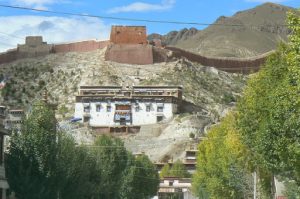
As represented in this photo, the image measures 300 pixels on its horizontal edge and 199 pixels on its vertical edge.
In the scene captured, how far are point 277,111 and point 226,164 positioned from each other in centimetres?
3237

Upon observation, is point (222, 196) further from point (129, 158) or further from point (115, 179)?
point (129, 158)

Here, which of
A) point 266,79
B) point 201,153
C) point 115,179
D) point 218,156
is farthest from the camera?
point 201,153

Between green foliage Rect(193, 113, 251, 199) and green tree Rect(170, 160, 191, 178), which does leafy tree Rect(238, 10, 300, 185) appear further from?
green tree Rect(170, 160, 191, 178)

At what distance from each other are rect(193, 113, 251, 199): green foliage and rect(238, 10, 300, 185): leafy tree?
345 inches

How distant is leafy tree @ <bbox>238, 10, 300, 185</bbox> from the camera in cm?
4162

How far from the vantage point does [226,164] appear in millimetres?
79375

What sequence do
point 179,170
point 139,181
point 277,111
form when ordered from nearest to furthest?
point 277,111
point 139,181
point 179,170

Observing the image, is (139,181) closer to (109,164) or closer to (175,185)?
(109,164)

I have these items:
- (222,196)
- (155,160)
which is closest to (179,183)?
(155,160)

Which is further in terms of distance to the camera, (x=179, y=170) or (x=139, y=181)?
(x=179, y=170)

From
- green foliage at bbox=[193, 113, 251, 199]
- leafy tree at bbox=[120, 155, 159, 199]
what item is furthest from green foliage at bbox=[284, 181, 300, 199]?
leafy tree at bbox=[120, 155, 159, 199]

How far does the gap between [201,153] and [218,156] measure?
17839mm

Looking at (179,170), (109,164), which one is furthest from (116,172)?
(179,170)

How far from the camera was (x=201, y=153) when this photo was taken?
10300 centimetres
